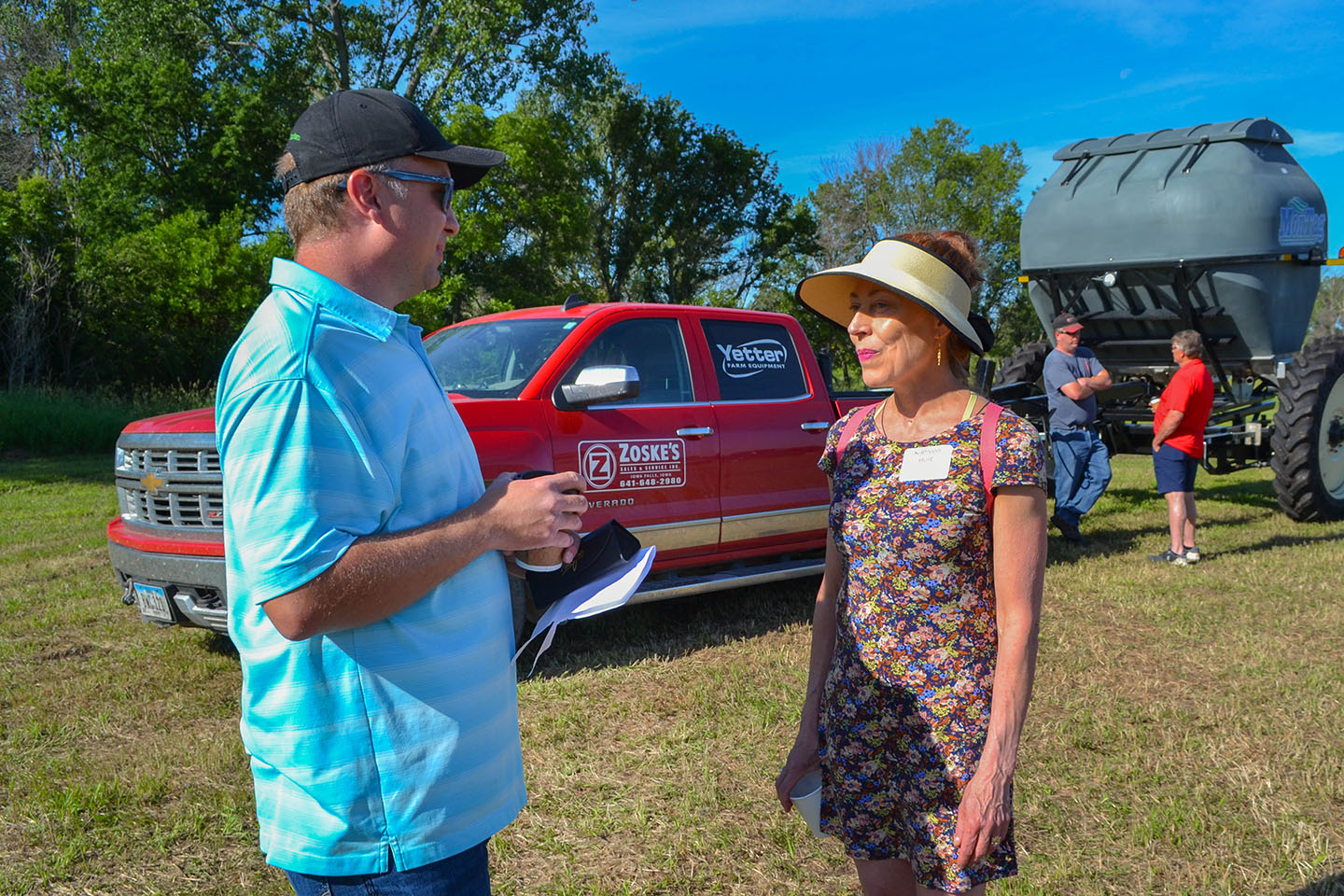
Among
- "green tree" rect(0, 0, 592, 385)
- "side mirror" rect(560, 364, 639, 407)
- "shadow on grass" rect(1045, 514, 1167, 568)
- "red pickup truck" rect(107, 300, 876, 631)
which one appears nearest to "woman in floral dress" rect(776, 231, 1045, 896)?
"side mirror" rect(560, 364, 639, 407)

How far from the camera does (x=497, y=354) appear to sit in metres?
5.79

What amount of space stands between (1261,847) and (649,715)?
97.8 inches

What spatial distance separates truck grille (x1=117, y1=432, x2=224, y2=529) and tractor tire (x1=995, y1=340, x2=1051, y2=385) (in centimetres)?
835

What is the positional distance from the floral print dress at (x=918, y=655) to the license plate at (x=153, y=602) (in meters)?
3.86

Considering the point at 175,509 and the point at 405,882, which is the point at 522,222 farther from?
the point at 405,882

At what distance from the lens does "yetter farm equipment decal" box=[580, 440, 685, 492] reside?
5434 mm

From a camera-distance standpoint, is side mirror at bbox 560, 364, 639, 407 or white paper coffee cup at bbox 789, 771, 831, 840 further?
side mirror at bbox 560, 364, 639, 407

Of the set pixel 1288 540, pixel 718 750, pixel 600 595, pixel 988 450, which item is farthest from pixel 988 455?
pixel 1288 540

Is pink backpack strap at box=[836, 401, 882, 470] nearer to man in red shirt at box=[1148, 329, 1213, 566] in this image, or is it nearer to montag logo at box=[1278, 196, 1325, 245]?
man in red shirt at box=[1148, 329, 1213, 566]

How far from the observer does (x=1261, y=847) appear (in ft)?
11.1

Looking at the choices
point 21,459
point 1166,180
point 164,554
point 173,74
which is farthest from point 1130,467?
point 173,74

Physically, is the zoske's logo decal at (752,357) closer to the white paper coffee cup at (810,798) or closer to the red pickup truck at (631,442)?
the red pickup truck at (631,442)

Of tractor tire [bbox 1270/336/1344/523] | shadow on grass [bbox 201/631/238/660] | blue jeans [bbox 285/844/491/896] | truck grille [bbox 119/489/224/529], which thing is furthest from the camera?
tractor tire [bbox 1270/336/1344/523]

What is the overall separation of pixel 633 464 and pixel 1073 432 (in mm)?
5166
